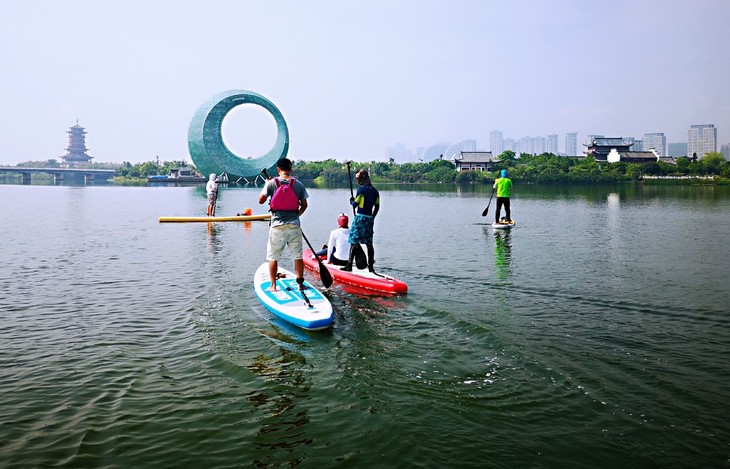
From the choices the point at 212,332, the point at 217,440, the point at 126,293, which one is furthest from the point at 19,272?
the point at 217,440

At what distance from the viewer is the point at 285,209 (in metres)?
9.23

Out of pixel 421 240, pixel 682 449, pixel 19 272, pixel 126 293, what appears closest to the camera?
pixel 682 449

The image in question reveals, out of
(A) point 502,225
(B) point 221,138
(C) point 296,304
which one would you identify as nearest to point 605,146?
(B) point 221,138

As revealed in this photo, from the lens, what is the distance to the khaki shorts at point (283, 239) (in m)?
9.35

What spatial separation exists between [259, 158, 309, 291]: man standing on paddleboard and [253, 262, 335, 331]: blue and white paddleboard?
1.02ft

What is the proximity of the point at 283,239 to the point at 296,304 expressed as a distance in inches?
44.0

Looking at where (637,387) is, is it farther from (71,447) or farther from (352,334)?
(71,447)

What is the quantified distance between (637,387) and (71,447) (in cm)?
591

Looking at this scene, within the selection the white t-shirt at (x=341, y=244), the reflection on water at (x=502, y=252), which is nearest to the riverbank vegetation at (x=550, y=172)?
the reflection on water at (x=502, y=252)

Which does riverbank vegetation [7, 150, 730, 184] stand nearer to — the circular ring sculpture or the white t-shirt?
the circular ring sculpture

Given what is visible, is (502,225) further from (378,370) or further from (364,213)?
(378,370)

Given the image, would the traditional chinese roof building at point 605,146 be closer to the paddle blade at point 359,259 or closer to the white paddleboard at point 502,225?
the white paddleboard at point 502,225

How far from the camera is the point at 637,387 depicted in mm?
6344

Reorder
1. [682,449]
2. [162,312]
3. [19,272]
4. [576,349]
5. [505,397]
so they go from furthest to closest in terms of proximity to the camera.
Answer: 1. [19,272]
2. [162,312]
3. [576,349]
4. [505,397]
5. [682,449]
